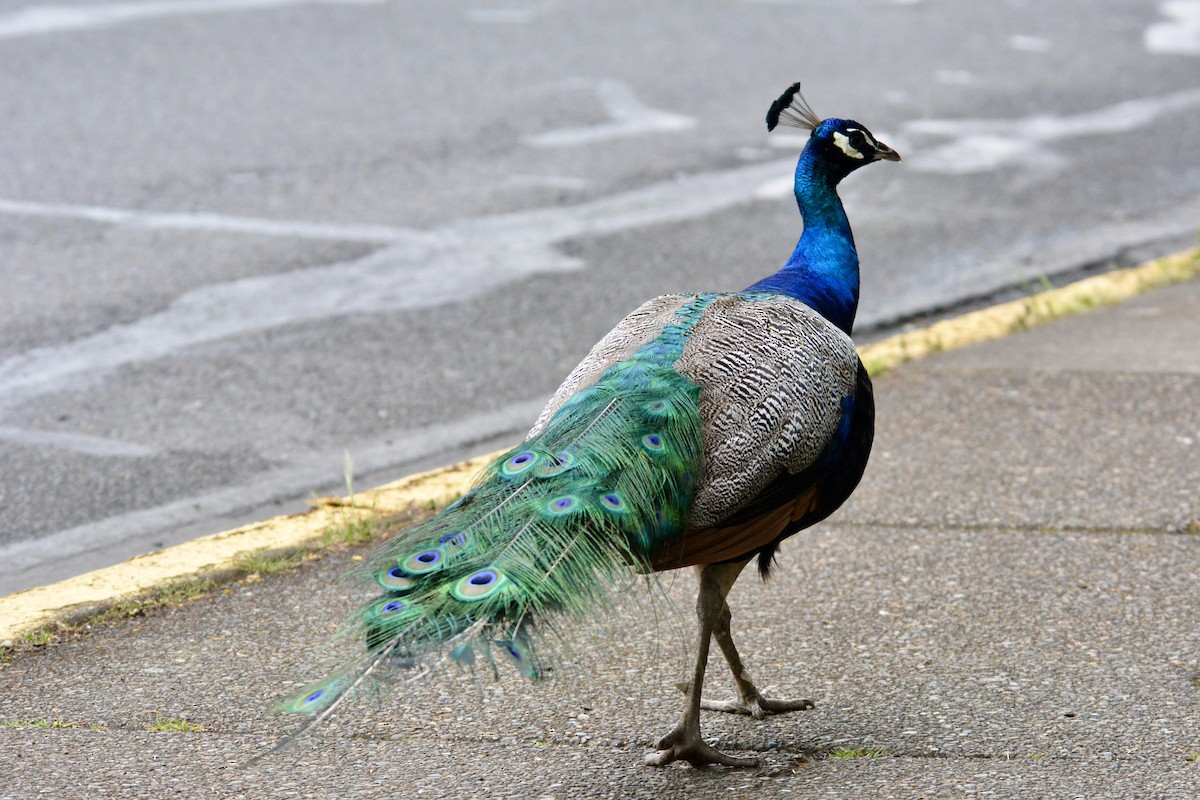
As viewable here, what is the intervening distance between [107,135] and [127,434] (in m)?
3.81

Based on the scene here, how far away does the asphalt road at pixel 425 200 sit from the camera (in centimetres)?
529

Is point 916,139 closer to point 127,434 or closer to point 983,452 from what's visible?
point 983,452

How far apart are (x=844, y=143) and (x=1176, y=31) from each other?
9455mm

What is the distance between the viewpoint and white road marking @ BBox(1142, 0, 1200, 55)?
11680mm

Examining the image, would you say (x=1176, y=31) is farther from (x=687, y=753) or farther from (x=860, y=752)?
(x=687, y=753)

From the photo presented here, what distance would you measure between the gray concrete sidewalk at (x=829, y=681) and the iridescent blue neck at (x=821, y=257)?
2.60 ft

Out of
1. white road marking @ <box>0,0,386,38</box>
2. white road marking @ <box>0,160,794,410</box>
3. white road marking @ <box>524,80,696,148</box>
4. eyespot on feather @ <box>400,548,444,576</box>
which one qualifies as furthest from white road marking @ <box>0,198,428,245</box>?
eyespot on feather @ <box>400,548,444,576</box>

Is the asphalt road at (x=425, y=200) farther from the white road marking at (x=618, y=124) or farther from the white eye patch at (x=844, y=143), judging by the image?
the white eye patch at (x=844, y=143)

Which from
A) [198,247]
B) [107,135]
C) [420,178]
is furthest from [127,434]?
[107,135]

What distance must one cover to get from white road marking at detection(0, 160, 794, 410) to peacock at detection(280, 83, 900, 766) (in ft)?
9.50

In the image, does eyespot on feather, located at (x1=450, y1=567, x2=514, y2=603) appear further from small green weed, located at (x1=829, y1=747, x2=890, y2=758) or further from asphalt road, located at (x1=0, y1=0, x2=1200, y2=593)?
asphalt road, located at (x1=0, y1=0, x2=1200, y2=593)

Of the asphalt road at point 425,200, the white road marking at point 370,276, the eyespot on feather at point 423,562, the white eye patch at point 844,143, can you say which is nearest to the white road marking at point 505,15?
the asphalt road at point 425,200

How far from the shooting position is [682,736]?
324 centimetres

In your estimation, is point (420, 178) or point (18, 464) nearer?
point (18, 464)
